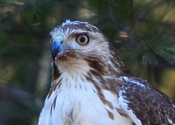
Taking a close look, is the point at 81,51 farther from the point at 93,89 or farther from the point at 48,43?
the point at 48,43

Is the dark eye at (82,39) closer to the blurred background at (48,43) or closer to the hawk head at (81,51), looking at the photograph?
the hawk head at (81,51)

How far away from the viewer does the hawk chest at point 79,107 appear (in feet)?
21.7

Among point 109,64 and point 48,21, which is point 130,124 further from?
point 48,21

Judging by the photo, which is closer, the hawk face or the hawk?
the hawk

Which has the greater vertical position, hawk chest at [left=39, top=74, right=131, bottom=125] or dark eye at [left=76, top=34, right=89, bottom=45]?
dark eye at [left=76, top=34, right=89, bottom=45]

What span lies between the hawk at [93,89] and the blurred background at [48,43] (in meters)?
0.51

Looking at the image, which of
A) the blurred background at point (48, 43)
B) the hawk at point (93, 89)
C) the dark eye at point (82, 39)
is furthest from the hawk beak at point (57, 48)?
the blurred background at point (48, 43)

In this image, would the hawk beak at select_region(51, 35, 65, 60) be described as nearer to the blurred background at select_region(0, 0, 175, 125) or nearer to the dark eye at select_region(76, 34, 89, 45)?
the dark eye at select_region(76, 34, 89, 45)

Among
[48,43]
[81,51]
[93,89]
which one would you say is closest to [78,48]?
[81,51]

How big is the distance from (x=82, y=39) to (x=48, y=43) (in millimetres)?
1240

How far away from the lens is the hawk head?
6781mm

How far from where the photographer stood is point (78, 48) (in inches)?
268

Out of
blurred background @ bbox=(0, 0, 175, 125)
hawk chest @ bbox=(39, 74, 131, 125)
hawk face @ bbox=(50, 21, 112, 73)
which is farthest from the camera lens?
blurred background @ bbox=(0, 0, 175, 125)

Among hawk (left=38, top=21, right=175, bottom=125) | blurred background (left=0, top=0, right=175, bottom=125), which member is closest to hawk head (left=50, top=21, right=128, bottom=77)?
hawk (left=38, top=21, right=175, bottom=125)
